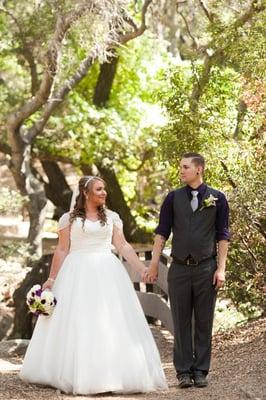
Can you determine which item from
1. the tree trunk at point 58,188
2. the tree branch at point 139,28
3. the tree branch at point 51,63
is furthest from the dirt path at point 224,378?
the tree trunk at point 58,188

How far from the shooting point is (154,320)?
44.5 feet

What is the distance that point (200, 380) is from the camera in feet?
24.8

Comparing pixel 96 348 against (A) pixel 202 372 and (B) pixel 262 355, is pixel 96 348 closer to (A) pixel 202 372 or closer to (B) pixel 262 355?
(A) pixel 202 372

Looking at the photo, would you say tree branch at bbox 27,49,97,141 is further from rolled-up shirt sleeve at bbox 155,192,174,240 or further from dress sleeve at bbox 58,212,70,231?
rolled-up shirt sleeve at bbox 155,192,174,240

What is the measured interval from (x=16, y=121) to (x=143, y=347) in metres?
11.2

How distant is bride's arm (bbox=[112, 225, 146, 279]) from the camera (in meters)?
7.76

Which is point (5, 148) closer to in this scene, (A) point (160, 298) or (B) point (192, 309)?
(A) point (160, 298)

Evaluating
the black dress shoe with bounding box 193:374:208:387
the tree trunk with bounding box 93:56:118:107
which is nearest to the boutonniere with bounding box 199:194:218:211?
the black dress shoe with bounding box 193:374:208:387

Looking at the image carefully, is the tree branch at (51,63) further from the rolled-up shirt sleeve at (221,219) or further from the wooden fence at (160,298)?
the rolled-up shirt sleeve at (221,219)

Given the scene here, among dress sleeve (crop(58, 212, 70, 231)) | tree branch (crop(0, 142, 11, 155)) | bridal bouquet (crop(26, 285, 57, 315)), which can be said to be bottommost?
bridal bouquet (crop(26, 285, 57, 315))

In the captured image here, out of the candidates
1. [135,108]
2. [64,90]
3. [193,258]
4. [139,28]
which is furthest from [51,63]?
[193,258]

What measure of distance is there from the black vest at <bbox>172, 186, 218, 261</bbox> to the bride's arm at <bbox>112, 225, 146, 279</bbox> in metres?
0.34

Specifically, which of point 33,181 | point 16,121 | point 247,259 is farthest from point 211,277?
point 33,181

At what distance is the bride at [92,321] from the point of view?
7.39m
